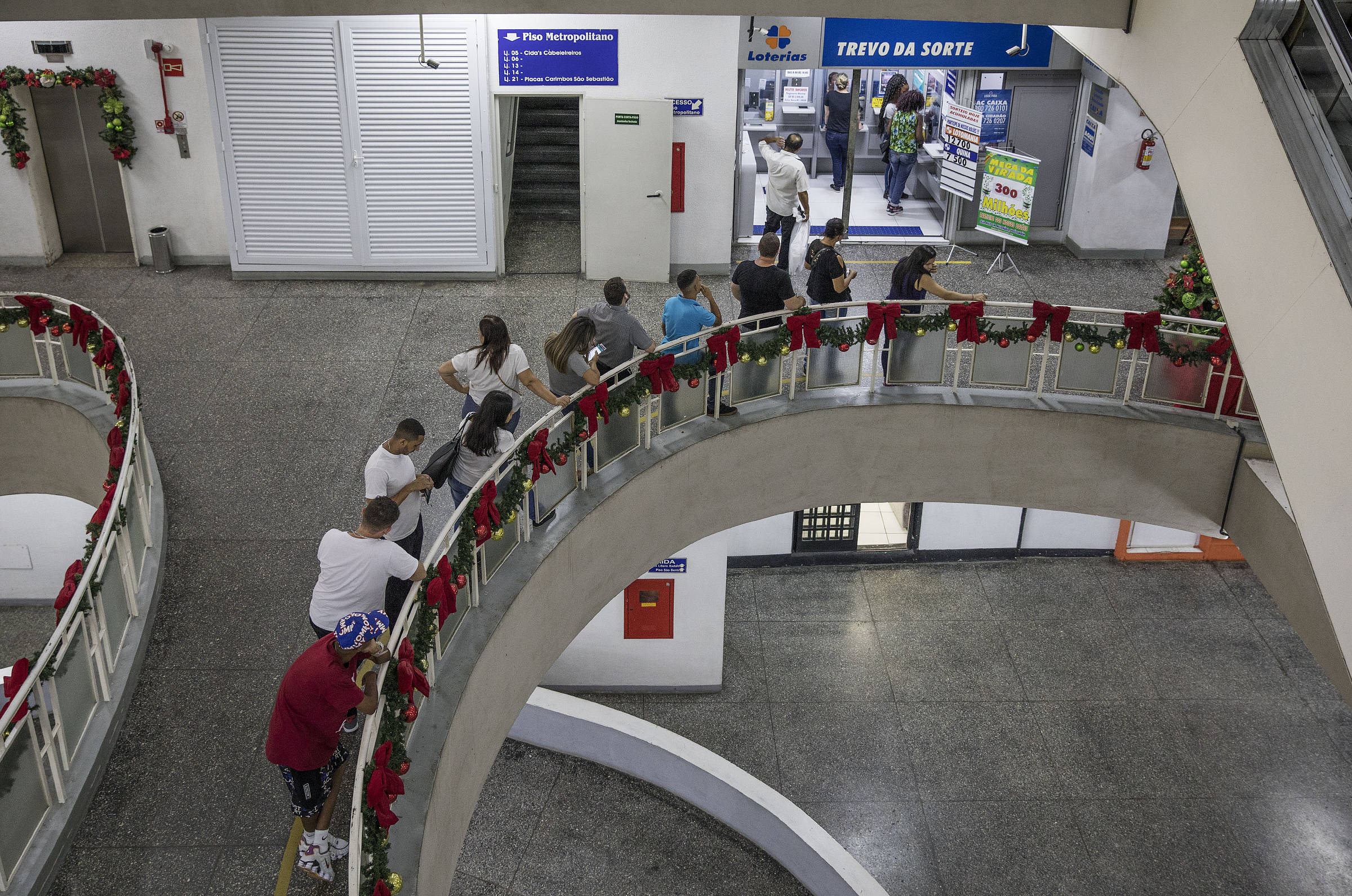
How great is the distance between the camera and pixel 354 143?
12758 millimetres

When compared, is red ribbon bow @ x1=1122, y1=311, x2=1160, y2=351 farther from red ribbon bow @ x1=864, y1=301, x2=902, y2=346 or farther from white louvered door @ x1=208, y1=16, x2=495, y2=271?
white louvered door @ x1=208, y1=16, x2=495, y2=271

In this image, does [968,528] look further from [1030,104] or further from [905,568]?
[1030,104]

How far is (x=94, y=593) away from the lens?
6.27 meters

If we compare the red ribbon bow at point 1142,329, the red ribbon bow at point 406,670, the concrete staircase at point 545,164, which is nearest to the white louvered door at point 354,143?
the concrete staircase at point 545,164

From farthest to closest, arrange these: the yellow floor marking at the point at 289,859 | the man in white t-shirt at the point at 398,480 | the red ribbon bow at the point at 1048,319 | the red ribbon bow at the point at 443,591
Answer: the red ribbon bow at the point at 1048,319
the man in white t-shirt at the point at 398,480
the red ribbon bow at the point at 443,591
the yellow floor marking at the point at 289,859

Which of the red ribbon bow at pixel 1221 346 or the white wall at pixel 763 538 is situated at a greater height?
the red ribbon bow at pixel 1221 346

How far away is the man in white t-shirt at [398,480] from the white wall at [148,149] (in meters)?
8.06

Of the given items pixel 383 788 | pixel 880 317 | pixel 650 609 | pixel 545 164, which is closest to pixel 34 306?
pixel 383 788

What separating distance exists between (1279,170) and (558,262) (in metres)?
9.00

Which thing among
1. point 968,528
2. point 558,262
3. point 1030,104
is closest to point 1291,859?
point 968,528

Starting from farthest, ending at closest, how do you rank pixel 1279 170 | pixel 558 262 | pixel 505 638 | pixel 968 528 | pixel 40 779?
pixel 968 528 → pixel 558 262 → pixel 505 638 → pixel 1279 170 → pixel 40 779

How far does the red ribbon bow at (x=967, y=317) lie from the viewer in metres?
9.91

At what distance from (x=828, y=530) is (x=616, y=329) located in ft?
30.4

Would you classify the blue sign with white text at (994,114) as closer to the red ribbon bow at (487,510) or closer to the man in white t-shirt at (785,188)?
the man in white t-shirt at (785,188)
